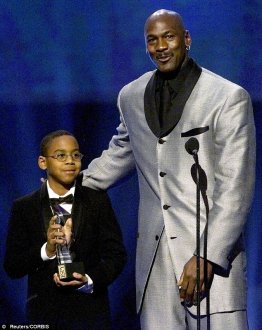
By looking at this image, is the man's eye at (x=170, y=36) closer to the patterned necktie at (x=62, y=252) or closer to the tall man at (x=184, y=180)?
the tall man at (x=184, y=180)

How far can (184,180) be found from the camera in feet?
10.1

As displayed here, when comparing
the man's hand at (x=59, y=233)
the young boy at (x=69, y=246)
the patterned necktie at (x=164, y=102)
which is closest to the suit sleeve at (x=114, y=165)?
the young boy at (x=69, y=246)

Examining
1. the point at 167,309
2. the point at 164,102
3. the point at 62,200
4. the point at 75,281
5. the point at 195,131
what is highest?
the point at 164,102

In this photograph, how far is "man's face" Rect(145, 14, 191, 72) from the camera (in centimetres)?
313

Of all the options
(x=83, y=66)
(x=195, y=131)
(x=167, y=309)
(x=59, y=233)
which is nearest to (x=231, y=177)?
(x=195, y=131)

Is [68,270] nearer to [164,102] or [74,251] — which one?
[74,251]

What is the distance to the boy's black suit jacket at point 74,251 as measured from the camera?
3178 mm

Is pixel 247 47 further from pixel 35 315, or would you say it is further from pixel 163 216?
pixel 35 315

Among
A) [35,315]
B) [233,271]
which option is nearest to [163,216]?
[233,271]

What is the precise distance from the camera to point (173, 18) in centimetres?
314

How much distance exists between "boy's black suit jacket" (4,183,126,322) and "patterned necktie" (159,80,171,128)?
1.40 feet

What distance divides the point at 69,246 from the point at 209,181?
1.83 feet

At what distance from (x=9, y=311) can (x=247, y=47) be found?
5.81 ft

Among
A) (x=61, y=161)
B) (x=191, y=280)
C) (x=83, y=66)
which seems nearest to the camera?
(x=191, y=280)
